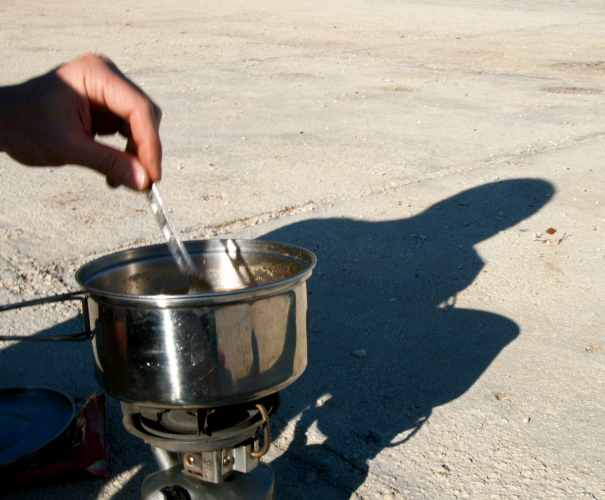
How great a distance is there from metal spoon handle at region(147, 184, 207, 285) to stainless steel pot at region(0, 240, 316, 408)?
203 millimetres

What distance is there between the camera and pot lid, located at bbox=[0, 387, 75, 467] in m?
2.12

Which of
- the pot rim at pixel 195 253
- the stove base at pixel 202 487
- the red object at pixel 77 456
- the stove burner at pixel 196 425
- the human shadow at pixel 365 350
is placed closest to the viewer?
the pot rim at pixel 195 253

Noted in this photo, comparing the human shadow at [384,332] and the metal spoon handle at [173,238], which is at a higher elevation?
the metal spoon handle at [173,238]

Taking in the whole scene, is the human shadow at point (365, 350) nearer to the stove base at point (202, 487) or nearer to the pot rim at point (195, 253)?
the stove base at point (202, 487)

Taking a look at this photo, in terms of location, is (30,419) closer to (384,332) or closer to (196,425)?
(196,425)

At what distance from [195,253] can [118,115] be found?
53 cm

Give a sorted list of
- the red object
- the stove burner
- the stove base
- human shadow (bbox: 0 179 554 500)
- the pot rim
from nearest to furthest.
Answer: the pot rim → the stove burner → the stove base → the red object → human shadow (bbox: 0 179 554 500)

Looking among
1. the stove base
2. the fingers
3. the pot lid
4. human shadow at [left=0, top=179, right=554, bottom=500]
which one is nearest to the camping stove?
the stove base

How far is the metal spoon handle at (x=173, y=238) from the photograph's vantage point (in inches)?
66.9

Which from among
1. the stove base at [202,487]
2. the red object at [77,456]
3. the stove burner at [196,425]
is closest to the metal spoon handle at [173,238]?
the stove burner at [196,425]

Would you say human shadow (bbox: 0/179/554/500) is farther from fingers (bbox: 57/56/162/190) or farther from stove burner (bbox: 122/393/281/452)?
fingers (bbox: 57/56/162/190)

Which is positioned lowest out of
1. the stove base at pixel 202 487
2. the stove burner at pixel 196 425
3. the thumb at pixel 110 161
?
the stove base at pixel 202 487

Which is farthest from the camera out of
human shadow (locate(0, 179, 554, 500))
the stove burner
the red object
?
human shadow (locate(0, 179, 554, 500))

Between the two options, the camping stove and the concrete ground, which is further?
the concrete ground
